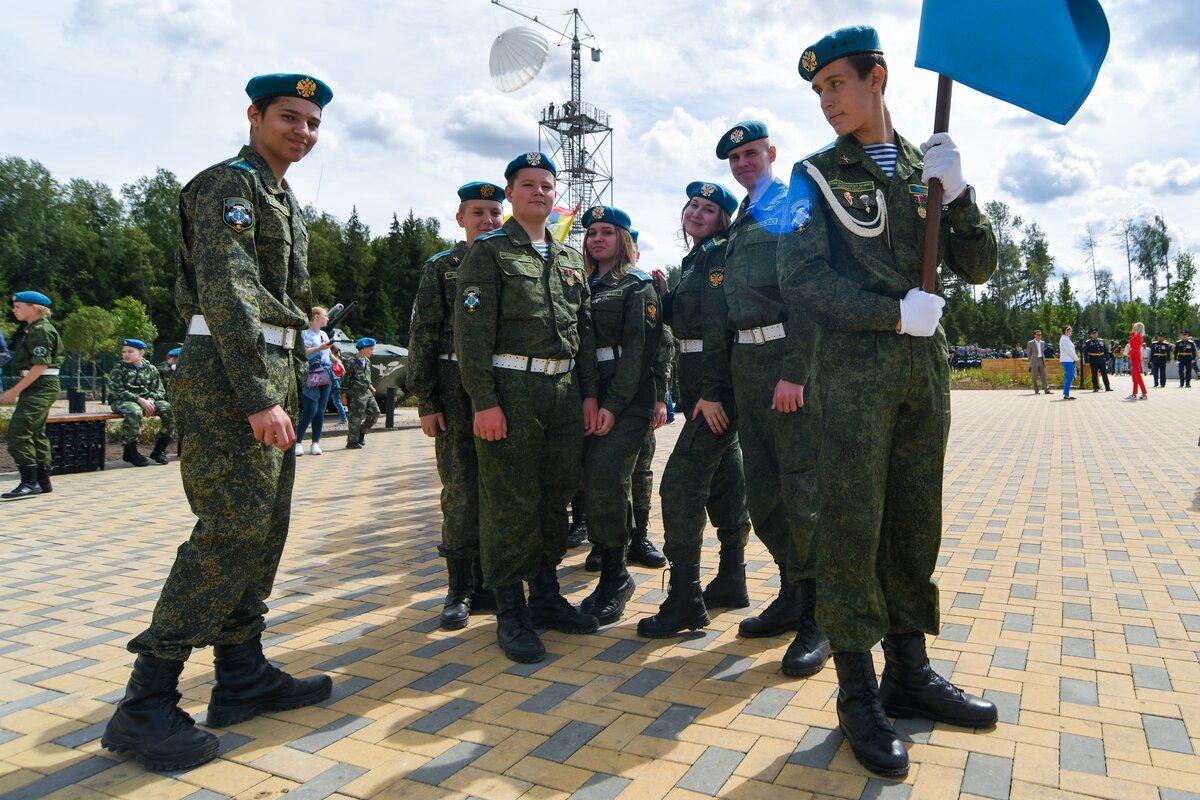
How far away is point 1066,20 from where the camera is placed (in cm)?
243

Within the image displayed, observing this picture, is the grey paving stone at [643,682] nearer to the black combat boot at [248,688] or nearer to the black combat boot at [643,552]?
the black combat boot at [248,688]

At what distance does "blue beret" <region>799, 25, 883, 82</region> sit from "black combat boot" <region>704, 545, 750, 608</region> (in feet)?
7.99

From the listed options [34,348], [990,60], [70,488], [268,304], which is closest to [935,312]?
[990,60]

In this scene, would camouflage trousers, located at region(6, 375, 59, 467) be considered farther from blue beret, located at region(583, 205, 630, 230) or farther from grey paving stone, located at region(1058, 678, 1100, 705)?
grey paving stone, located at region(1058, 678, 1100, 705)

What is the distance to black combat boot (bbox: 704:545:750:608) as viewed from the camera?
4199mm

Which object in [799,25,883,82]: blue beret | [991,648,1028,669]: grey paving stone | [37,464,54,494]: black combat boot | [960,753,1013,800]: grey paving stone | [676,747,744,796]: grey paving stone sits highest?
[799,25,883,82]: blue beret

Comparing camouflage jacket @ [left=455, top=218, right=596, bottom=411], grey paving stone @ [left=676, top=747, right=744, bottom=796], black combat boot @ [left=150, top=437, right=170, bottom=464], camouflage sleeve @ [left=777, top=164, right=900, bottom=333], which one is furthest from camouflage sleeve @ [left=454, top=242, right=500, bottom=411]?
black combat boot @ [left=150, top=437, right=170, bottom=464]

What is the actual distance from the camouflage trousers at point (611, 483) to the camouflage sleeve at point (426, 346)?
0.90 meters

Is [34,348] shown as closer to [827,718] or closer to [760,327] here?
[760,327]

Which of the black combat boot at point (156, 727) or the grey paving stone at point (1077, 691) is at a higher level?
the black combat boot at point (156, 727)

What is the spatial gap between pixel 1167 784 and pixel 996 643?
1.18m

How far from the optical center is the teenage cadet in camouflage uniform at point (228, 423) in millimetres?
2633

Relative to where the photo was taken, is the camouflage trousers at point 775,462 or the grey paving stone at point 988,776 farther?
the camouflage trousers at point 775,462

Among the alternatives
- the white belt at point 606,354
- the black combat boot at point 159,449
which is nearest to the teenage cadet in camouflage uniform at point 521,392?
the white belt at point 606,354
